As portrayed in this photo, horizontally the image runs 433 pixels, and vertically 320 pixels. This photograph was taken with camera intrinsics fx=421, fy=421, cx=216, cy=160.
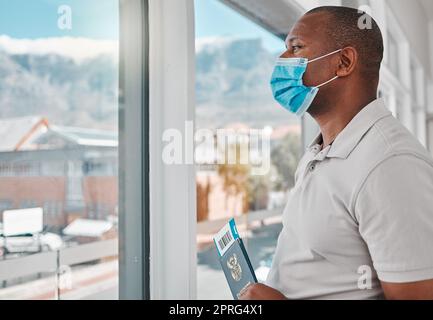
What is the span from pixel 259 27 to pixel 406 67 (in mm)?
379

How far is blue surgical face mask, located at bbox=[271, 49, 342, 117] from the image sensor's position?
78 cm

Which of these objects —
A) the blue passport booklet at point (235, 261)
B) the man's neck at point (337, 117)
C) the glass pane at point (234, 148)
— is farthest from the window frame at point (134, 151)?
the man's neck at point (337, 117)

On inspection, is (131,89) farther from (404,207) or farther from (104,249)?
(404,207)

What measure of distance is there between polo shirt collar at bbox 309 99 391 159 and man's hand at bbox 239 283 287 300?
0.25 metres

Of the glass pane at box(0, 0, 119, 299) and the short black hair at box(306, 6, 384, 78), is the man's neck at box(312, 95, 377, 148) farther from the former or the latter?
the glass pane at box(0, 0, 119, 299)

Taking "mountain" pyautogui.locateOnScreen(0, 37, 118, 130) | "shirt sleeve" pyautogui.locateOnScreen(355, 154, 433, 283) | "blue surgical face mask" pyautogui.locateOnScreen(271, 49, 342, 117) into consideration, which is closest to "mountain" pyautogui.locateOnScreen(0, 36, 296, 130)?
"mountain" pyautogui.locateOnScreen(0, 37, 118, 130)

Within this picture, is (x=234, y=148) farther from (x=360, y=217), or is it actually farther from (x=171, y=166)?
(x=360, y=217)

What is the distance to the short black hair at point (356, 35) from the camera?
2.42ft

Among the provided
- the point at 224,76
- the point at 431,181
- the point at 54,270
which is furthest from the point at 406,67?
the point at 54,270

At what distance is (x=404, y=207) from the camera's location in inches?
23.8

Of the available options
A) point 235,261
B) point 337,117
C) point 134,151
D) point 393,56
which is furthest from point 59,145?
point 393,56

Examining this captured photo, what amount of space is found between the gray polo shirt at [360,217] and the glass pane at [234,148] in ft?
0.46

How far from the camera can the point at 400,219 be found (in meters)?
0.60
